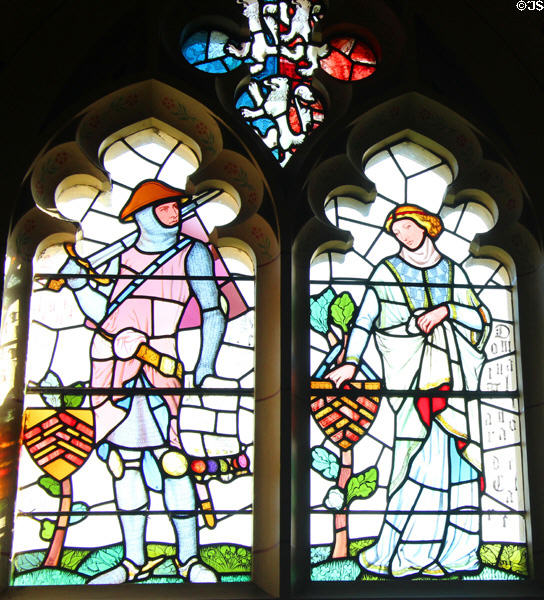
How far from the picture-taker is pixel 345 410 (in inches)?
229

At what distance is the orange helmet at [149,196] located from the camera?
6199mm

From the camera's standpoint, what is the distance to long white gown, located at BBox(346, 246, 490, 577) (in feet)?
18.5

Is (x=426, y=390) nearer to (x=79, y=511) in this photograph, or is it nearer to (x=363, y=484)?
(x=363, y=484)

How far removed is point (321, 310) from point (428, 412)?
2.32 feet

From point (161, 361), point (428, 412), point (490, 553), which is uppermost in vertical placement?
point (161, 361)

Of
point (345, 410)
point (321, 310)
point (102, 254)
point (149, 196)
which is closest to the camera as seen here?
point (345, 410)

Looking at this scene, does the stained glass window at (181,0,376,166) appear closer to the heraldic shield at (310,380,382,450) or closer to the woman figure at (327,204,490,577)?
the woman figure at (327,204,490,577)

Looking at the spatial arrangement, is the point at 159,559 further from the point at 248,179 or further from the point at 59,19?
the point at 59,19

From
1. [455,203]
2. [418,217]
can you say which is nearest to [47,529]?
[418,217]

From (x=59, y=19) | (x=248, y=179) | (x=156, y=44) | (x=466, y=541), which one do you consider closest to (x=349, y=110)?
(x=248, y=179)

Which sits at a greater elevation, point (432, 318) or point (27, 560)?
point (432, 318)

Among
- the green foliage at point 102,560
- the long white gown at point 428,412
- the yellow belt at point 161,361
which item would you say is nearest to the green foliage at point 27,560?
the green foliage at point 102,560

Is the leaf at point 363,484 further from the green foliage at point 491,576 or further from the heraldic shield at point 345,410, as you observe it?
the green foliage at point 491,576

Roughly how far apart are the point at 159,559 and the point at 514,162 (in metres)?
2.60
